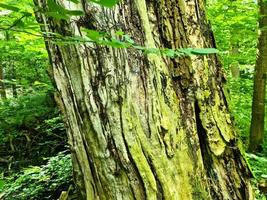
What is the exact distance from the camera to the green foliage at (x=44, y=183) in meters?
3.80

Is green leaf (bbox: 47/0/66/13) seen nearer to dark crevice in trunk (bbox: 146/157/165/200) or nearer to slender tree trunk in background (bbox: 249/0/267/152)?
dark crevice in trunk (bbox: 146/157/165/200)

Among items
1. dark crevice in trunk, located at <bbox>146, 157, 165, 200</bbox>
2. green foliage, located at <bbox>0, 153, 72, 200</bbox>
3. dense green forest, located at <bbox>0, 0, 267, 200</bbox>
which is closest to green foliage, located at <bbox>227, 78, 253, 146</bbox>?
green foliage, located at <bbox>0, 153, 72, 200</bbox>

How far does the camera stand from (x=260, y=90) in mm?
5449

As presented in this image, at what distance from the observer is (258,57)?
5.29 meters

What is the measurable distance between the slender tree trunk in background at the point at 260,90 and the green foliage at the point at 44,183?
3128mm

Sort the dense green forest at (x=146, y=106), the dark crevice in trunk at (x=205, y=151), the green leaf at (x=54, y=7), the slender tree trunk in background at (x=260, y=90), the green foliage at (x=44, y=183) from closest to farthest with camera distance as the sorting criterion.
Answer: the green leaf at (x=54, y=7) < the dense green forest at (x=146, y=106) < the dark crevice in trunk at (x=205, y=151) < the green foliage at (x=44, y=183) < the slender tree trunk in background at (x=260, y=90)

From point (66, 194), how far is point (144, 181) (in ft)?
5.67

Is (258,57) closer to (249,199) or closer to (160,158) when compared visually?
(249,199)

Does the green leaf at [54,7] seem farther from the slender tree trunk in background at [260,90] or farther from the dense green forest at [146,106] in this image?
the slender tree trunk in background at [260,90]

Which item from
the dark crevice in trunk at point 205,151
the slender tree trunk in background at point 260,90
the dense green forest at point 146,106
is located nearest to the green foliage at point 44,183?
the dense green forest at point 146,106

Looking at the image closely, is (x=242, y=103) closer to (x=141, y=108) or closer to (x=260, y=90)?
(x=260, y=90)

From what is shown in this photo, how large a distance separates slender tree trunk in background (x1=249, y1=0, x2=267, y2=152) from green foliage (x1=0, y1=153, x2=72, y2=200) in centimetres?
313

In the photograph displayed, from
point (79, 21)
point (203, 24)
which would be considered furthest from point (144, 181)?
point (203, 24)

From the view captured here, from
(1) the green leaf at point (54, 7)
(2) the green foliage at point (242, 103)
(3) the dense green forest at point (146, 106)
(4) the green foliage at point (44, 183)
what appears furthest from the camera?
(2) the green foliage at point (242, 103)
